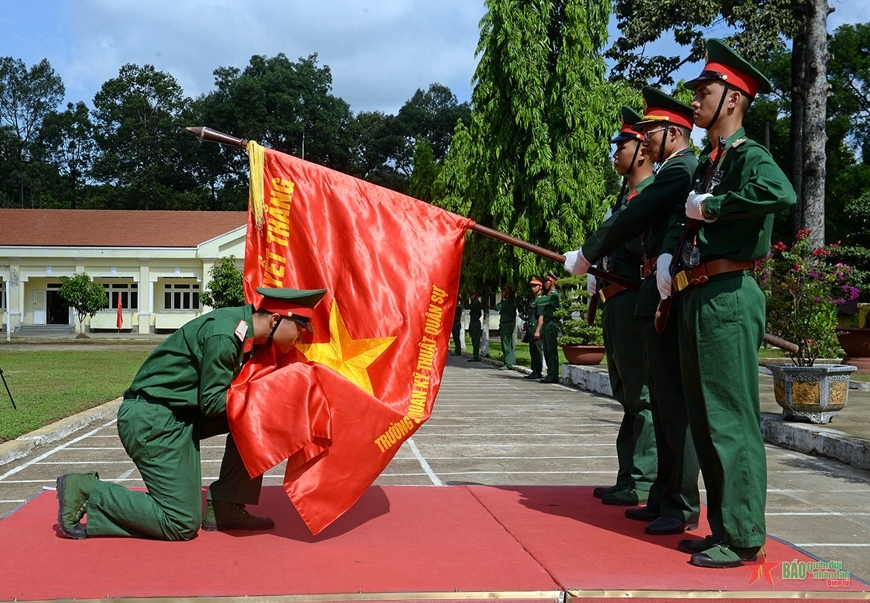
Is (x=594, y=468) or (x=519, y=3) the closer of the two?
(x=594, y=468)

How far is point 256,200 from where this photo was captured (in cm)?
535

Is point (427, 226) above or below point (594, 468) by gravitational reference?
above

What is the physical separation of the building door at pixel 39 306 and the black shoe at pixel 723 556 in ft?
157

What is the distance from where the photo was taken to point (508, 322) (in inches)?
862

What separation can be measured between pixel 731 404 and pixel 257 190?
2984 millimetres

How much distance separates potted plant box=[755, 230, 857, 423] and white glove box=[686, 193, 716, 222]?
17.4 feet

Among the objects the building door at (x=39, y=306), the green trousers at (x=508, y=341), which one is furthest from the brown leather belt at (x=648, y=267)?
the building door at (x=39, y=306)

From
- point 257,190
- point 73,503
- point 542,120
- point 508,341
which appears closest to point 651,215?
point 257,190

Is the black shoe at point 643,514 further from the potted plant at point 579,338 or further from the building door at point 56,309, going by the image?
the building door at point 56,309

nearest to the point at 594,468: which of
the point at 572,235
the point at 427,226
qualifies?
the point at 427,226

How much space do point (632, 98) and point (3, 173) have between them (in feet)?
216

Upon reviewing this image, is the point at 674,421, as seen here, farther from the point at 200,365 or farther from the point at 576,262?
the point at 200,365

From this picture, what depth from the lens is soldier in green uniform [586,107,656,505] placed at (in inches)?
215

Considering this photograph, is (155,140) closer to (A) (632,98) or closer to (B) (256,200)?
(A) (632,98)
